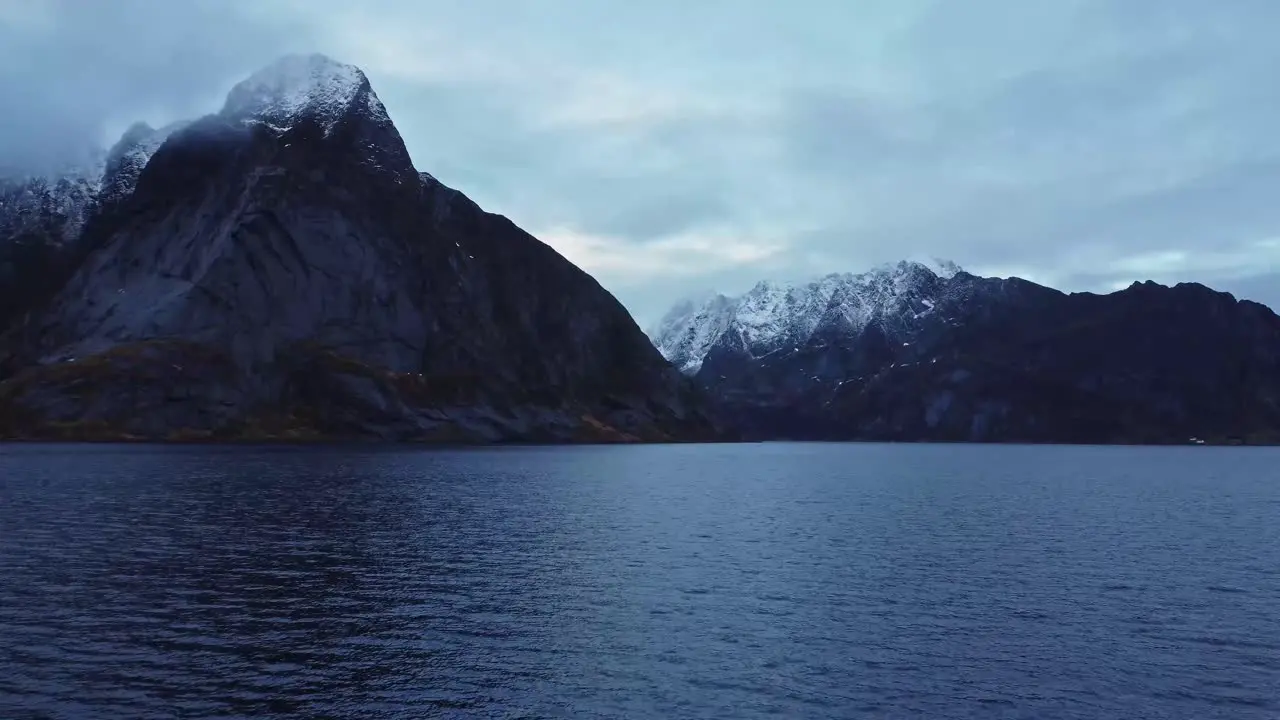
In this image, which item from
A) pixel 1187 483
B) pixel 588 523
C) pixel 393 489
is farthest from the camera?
pixel 1187 483

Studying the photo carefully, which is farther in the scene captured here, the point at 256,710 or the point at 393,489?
the point at 393,489

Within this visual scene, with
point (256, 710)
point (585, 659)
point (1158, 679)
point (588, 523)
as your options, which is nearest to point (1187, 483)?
point (588, 523)

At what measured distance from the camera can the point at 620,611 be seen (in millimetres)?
51750

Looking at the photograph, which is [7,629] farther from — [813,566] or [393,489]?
[393,489]

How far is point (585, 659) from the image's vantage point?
42594 millimetres

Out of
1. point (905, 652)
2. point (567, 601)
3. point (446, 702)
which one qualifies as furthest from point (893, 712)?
point (567, 601)

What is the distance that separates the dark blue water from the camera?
37344 millimetres

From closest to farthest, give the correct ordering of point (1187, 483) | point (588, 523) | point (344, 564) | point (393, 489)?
point (344, 564), point (588, 523), point (393, 489), point (1187, 483)

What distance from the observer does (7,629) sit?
146 ft

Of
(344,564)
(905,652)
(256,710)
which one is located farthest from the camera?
(344,564)

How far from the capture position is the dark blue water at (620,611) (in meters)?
37.3

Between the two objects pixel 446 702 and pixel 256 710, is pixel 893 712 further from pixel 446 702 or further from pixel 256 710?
pixel 256 710

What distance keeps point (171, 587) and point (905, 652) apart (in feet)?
134

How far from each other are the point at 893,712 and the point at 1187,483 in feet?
529
